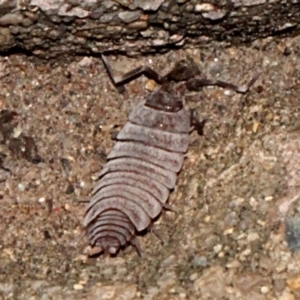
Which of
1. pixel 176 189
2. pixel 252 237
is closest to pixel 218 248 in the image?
pixel 252 237

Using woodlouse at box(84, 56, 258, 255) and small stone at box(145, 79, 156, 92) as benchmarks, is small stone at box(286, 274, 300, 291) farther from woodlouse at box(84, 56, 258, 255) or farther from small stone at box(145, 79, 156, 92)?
small stone at box(145, 79, 156, 92)

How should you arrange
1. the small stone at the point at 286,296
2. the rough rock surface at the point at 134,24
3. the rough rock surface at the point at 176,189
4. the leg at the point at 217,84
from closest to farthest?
1. the small stone at the point at 286,296
2. the rough rock surface at the point at 176,189
3. the rough rock surface at the point at 134,24
4. the leg at the point at 217,84

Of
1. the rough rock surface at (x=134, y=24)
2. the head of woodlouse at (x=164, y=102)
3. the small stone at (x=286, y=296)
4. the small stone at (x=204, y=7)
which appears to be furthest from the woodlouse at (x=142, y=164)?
the small stone at (x=286, y=296)

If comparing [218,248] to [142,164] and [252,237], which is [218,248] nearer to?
[252,237]

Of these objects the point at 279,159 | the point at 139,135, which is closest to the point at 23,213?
the point at 139,135

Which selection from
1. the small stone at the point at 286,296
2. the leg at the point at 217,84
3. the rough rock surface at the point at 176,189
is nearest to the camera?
the small stone at the point at 286,296

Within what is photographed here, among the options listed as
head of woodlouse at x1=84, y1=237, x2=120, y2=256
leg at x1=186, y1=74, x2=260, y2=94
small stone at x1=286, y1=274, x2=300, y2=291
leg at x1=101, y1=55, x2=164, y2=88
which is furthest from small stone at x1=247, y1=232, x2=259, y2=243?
leg at x1=101, y1=55, x2=164, y2=88

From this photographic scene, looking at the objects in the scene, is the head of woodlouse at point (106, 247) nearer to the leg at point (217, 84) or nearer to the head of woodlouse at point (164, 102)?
the head of woodlouse at point (164, 102)

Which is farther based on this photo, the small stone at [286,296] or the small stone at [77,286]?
the small stone at [77,286]
